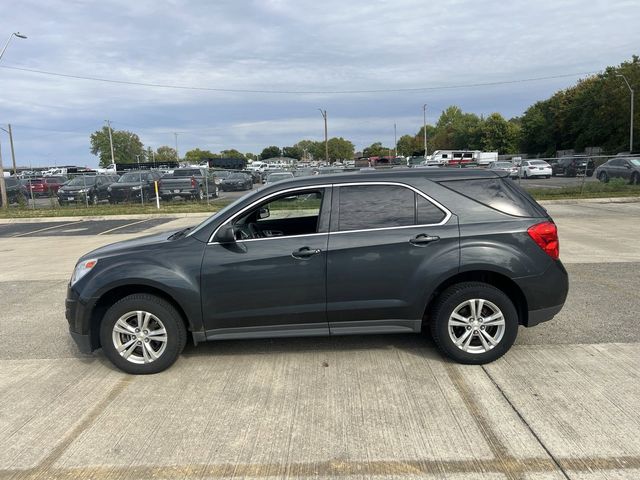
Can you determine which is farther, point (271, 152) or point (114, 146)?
point (271, 152)

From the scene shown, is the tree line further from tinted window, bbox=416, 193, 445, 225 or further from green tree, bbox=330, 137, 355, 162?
tinted window, bbox=416, 193, 445, 225

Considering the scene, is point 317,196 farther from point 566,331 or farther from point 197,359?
point 566,331

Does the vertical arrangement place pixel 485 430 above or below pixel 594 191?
below

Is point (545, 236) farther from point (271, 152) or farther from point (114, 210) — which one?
point (271, 152)

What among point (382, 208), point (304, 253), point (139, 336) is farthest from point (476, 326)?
point (139, 336)

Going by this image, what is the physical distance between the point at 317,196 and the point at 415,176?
0.89 metres

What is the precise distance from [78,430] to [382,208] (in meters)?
2.87

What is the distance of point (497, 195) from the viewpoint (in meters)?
4.36

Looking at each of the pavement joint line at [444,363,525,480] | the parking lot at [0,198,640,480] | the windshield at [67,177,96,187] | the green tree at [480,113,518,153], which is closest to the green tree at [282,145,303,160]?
the green tree at [480,113,518,153]

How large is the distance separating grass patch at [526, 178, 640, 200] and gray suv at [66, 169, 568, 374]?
16.9 meters

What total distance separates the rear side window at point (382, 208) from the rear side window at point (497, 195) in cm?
31

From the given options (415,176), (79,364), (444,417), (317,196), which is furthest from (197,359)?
(415,176)

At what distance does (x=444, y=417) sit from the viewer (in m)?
3.46

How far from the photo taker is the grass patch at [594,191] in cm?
1997
